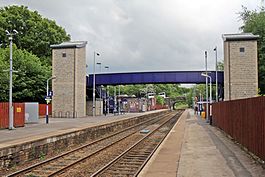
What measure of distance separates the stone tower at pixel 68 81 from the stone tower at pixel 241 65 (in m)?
18.5

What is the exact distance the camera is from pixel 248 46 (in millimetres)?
42844

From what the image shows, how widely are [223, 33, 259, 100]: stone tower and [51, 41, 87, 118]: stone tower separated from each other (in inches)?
730

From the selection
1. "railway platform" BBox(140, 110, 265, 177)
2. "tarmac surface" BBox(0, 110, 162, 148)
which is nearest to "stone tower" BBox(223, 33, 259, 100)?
"tarmac surface" BBox(0, 110, 162, 148)

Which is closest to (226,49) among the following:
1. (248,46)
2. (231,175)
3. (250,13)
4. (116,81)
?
(248,46)

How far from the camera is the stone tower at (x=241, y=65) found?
42531 mm

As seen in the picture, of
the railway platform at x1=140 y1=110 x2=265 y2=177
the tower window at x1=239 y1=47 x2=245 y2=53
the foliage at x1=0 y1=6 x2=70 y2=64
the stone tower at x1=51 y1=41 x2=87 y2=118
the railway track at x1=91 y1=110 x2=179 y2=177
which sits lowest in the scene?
the railway track at x1=91 y1=110 x2=179 y2=177

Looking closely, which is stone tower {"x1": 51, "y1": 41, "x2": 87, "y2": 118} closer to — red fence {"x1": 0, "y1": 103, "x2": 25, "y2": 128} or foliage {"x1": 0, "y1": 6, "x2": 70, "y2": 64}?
foliage {"x1": 0, "y1": 6, "x2": 70, "y2": 64}

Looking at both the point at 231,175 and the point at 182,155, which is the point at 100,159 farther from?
the point at 231,175

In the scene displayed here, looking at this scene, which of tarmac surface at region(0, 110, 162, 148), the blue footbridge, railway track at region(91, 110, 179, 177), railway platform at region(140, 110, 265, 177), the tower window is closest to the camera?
railway platform at region(140, 110, 265, 177)

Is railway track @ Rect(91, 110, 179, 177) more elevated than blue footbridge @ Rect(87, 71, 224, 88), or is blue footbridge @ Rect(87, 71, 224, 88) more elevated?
blue footbridge @ Rect(87, 71, 224, 88)

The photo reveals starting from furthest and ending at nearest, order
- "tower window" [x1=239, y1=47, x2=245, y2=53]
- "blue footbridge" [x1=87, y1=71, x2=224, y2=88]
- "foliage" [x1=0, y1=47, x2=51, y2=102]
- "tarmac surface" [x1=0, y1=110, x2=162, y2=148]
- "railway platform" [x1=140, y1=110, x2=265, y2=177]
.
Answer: "blue footbridge" [x1=87, y1=71, x2=224, y2=88] → "foliage" [x1=0, y1=47, x2=51, y2=102] → "tower window" [x1=239, y1=47, x2=245, y2=53] → "tarmac surface" [x1=0, y1=110, x2=162, y2=148] → "railway platform" [x1=140, y1=110, x2=265, y2=177]

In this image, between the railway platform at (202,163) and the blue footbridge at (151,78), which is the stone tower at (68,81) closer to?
the blue footbridge at (151,78)

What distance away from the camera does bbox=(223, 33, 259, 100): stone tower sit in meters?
42.5

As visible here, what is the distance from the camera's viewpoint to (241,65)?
42812 mm
